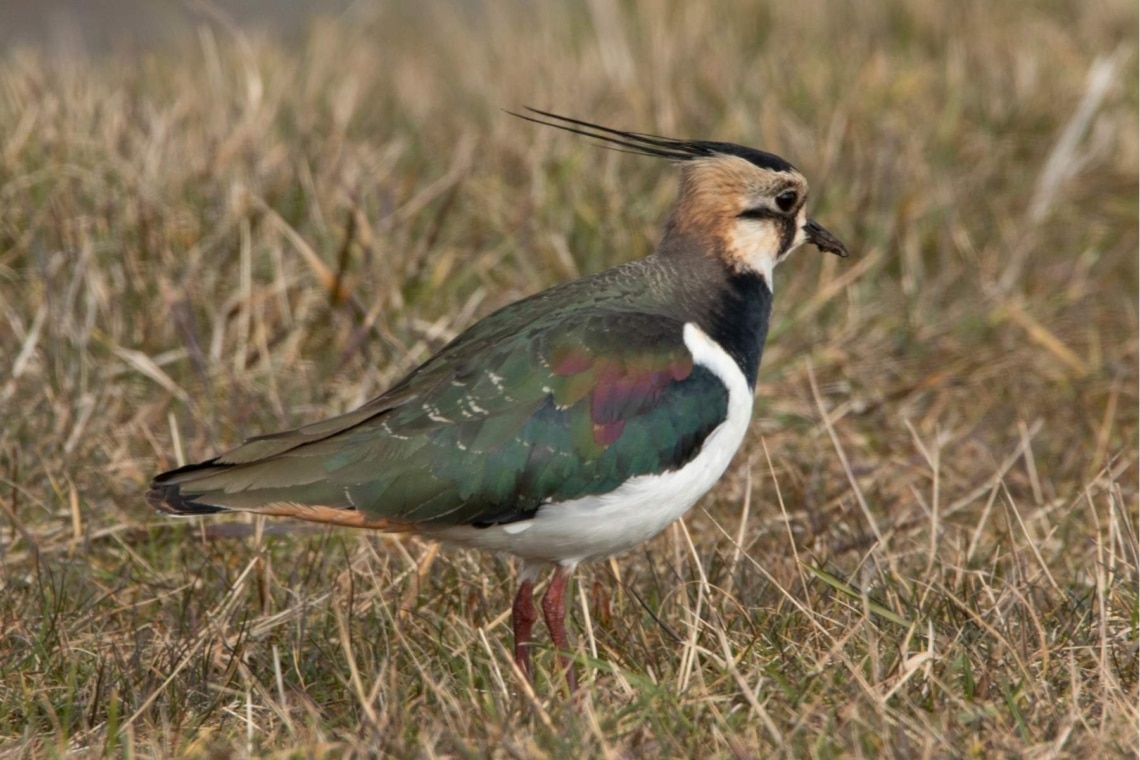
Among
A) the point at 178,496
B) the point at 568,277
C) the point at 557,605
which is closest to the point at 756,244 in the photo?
the point at 557,605

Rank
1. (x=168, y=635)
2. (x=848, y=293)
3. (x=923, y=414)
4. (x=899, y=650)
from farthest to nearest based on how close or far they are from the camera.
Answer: (x=848, y=293), (x=923, y=414), (x=168, y=635), (x=899, y=650)

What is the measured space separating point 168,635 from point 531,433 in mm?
1139

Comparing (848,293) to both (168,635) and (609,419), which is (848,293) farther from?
(168,635)

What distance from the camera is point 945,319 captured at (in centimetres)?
686

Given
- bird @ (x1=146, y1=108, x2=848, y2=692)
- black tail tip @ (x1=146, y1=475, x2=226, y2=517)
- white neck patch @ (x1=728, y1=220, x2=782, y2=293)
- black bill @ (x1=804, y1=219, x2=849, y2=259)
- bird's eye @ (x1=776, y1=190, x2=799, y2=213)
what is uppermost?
bird's eye @ (x1=776, y1=190, x2=799, y2=213)

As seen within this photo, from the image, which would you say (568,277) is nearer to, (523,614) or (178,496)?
(523,614)

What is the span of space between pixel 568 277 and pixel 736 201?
1.98 m

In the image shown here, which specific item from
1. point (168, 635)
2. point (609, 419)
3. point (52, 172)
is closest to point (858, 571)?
point (609, 419)

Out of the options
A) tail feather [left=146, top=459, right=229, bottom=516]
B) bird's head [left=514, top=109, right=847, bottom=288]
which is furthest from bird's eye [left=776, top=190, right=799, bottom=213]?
tail feather [left=146, top=459, right=229, bottom=516]

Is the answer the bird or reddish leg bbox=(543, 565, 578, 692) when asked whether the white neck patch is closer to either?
the bird

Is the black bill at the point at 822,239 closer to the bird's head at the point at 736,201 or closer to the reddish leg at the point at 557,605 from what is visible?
the bird's head at the point at 736,201

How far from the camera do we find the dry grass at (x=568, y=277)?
13.0 ft

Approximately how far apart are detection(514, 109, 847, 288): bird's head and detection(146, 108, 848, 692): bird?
344 mm

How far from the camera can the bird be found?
4281 millimetres
